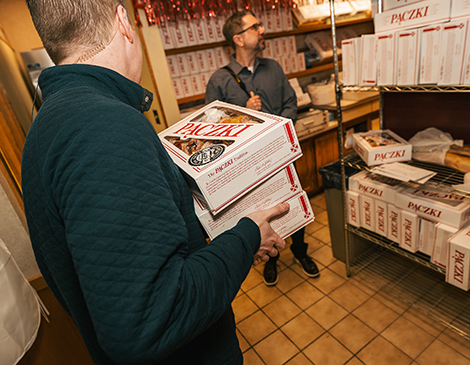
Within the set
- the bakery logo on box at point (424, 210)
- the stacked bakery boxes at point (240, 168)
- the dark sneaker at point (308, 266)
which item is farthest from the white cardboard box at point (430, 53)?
the dark sneaker at point (308, 266)

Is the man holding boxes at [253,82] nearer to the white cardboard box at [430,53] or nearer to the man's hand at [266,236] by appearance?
the white cardboard box at [430,53]

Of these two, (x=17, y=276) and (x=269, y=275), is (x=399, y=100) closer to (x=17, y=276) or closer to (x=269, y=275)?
(x=269, y=275)

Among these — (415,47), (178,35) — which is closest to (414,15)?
(415,47)

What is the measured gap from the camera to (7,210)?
3.72 feet

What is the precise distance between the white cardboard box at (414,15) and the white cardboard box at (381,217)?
92 centimetres

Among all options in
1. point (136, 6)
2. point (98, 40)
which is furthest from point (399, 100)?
point (136, 6)

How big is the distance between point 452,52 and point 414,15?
0.27 meters

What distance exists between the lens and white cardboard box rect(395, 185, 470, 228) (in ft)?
4.28

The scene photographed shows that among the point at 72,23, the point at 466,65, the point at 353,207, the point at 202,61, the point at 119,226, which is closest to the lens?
the point at 119,226

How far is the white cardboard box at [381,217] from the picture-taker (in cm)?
166

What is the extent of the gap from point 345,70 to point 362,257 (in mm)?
1391

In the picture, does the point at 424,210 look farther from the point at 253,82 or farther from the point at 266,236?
the point at 253,82

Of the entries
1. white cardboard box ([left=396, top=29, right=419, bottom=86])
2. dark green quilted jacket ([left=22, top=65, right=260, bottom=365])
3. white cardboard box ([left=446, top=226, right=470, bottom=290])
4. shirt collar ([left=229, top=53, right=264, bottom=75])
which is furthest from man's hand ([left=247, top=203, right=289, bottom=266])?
shirt collar ([left=229, top=53, right=264, bottom=75])

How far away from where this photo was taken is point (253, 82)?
2.17 metres
